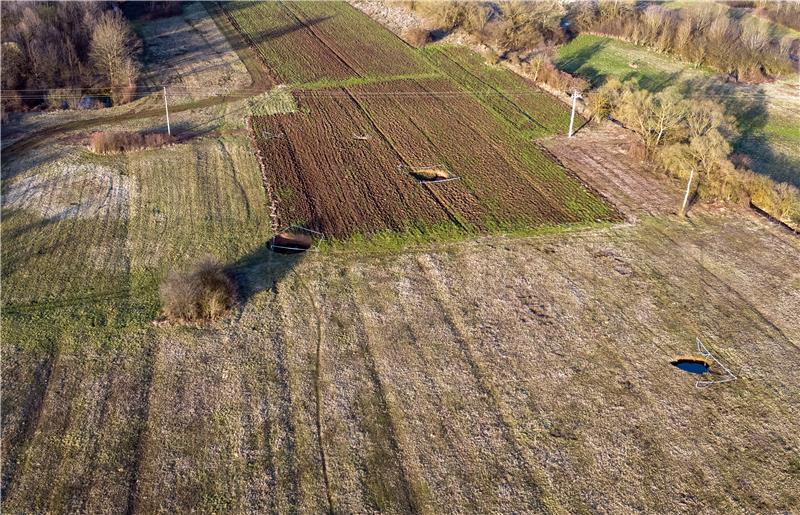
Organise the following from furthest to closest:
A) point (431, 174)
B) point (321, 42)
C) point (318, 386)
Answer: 1. point (321, 42)
2. point (431, 174)
3. point (318, 386)

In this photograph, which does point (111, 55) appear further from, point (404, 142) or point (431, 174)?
point (431, 174)

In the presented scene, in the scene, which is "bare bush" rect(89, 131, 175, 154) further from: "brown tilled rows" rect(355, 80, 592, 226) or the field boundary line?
"brown tilled rows" rect(355, 80, 592, 226)

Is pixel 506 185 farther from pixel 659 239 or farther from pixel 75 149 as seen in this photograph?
pixel 75 149

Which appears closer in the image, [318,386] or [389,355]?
[318,386]

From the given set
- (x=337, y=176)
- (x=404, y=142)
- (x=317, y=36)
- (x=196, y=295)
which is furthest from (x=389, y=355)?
(x=317, y=36)

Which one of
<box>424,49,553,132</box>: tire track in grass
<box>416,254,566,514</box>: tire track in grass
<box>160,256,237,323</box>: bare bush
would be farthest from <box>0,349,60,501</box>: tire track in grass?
<box>424,49,553,132</box>: tire track in grass

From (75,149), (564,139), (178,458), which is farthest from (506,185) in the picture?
(75,149)

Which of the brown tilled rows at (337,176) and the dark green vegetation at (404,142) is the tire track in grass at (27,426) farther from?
the dark green vegetation at (404,142)
